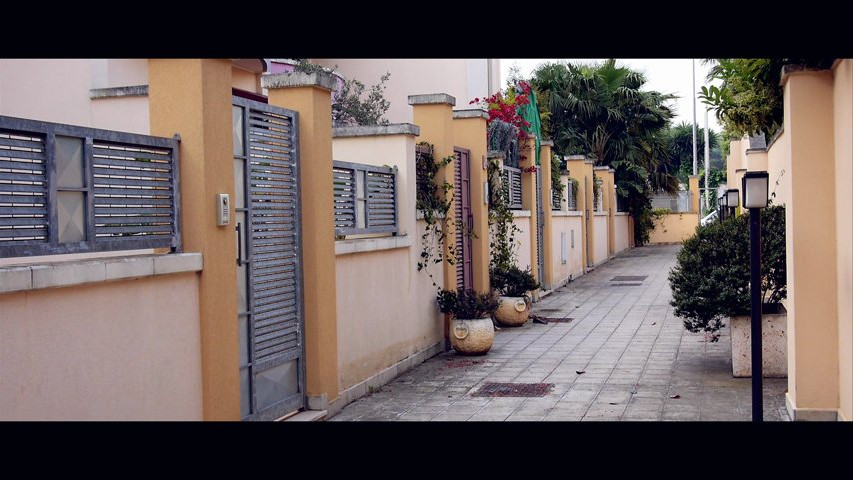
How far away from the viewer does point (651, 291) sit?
739 inches

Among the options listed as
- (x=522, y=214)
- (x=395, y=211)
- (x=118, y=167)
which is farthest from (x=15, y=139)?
(x=522, y=214)

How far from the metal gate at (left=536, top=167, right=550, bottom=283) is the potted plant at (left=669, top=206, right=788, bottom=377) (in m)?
8.62

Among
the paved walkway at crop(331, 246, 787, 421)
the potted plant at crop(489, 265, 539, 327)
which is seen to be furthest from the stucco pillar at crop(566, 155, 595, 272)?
the potted plant at crop(489, 265, 539, 327)

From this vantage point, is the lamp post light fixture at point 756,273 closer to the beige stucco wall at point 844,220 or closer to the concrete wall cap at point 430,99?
the beige stucco wall at point 844,220

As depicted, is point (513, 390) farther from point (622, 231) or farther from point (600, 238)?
point (622, 231)

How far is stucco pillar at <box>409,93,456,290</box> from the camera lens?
1195 cm

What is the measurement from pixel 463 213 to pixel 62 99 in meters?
5.56

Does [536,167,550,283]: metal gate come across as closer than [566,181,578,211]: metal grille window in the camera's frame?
Yes

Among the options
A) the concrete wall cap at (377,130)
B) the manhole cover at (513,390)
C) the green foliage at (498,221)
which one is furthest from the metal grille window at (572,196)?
the manhole cover at (513,390)

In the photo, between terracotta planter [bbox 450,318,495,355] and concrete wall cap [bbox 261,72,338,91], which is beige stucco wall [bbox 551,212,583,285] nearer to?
terracotta planter [bbox 450,318,495,355]

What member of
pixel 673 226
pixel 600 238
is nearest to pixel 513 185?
pixel 600 238

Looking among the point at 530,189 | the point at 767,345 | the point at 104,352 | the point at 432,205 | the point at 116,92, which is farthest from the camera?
the point at 530,189

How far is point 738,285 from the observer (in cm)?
948
